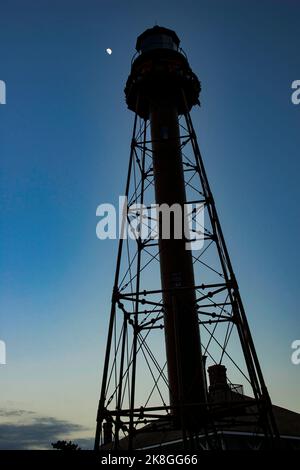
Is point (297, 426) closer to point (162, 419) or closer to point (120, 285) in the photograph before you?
point (162, 419)

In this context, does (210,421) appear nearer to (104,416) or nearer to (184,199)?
(104,416)

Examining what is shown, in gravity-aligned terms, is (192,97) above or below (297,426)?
above

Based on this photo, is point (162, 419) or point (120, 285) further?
point (120, 285)

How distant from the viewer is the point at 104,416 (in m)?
11.4

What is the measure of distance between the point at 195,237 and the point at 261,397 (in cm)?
546

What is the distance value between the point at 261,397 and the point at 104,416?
428 centimetres

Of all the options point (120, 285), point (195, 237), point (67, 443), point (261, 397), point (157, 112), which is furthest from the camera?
point (67, 443)

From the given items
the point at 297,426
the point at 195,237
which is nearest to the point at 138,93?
the point at 195,237

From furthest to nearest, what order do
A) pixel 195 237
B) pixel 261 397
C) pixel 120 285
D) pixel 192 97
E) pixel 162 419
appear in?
pixel 192 97 < pixel 195 237 < pixel 120 285 < pixel 162 419 < pixel 261 397

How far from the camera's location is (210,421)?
12.1 meters
